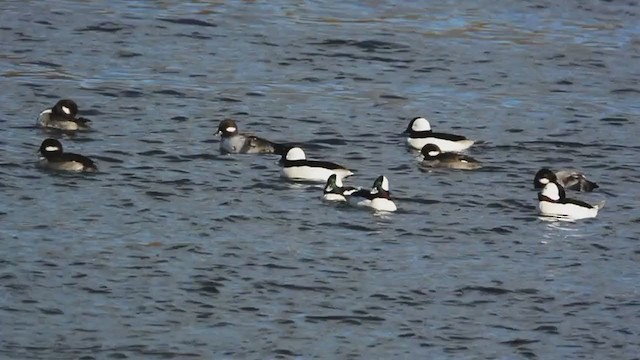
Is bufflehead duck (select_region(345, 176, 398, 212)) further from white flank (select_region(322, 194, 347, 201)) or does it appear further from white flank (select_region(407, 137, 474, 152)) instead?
white flank (select_region(407, 137, 474, 152))

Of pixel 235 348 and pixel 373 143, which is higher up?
pixel 373 143

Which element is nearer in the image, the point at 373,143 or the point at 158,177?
the point at 158,177

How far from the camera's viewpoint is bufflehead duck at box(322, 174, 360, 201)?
866 inches

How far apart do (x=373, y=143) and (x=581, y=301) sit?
26.2ft

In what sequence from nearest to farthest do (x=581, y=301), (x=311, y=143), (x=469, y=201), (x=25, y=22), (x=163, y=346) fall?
(x=163, y=346)
(x=581, y=301)
(x=469, y=201)
(x=311, y=143)
(x=25, y=22)

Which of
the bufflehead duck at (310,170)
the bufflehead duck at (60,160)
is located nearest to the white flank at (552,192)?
the bufflehead duck at (310,170)

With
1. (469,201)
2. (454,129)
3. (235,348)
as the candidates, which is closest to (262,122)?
(454,129)

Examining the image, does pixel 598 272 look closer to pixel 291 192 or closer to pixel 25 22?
pixel 291 192

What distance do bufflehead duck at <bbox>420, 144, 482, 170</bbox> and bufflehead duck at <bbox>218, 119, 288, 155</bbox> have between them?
2040mm

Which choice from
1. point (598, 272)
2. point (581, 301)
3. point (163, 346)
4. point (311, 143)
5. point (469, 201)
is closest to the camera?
point (163, 346)

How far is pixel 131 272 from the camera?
18.4m

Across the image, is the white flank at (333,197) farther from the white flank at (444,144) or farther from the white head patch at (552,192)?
the white flank at (444,144)

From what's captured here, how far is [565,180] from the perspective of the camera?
2336cm

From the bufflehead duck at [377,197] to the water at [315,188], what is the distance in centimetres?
16
